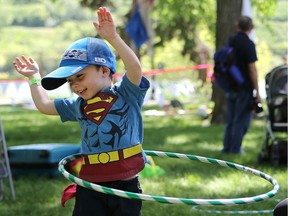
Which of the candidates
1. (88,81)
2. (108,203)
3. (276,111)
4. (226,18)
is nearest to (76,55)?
(88,81)

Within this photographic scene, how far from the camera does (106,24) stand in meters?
4.02

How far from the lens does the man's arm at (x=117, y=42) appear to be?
4.01 meters

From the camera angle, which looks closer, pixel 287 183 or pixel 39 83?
pixel 39 83

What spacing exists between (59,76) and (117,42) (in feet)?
1.28

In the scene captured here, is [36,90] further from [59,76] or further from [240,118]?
[240,118]

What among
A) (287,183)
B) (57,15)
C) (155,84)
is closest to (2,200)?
(287,183)

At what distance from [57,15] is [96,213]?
108799 mm

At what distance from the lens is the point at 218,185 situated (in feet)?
24.6

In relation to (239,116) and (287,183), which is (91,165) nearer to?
(287,183)

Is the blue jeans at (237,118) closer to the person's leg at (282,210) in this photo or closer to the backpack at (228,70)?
the backpack at (228,70)

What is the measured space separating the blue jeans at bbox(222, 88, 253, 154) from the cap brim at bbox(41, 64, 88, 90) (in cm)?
532

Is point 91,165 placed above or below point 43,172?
above

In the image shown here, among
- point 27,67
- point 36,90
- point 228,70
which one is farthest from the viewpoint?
point 228,70

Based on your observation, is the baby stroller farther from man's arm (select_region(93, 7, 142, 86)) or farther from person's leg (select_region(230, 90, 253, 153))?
man's arm (select_region(93, 7, 142, 86))
